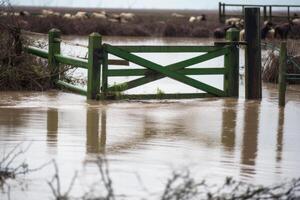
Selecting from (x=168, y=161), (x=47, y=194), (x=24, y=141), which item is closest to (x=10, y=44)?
(x=24, y=141)

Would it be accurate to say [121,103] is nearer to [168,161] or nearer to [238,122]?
[238,122]

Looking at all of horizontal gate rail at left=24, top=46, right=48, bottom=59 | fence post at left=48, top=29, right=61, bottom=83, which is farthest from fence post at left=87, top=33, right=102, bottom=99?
horizontal gate rail at left=24, top=46, right=48, bottom=59

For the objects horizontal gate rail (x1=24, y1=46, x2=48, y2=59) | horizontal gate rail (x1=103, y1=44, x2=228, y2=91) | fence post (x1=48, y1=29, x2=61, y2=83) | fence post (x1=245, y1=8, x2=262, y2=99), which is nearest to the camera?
horizontal gate rail (x1=103, y1=44, x2=228, y2=91)

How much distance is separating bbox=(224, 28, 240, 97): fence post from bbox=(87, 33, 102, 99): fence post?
2668 mm

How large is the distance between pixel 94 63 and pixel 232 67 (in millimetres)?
2868

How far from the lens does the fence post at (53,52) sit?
17547 millimetres

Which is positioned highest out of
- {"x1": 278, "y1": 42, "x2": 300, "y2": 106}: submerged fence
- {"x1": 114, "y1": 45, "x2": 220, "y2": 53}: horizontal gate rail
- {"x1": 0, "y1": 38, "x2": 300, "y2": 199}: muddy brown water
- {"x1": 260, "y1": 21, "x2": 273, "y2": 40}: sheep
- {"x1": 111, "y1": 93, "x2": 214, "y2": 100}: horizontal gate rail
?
{"x1": 260, "y1": 21, "x2": 273, "y2": 40}: sheep

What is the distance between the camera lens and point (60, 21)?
6031 cm

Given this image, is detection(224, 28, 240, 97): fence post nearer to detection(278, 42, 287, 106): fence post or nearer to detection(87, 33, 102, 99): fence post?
detection(278, 42, 287, 106): fence post

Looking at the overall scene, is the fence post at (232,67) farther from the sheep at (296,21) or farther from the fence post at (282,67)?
the sheep at (296,21)

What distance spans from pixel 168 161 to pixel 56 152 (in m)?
1.41

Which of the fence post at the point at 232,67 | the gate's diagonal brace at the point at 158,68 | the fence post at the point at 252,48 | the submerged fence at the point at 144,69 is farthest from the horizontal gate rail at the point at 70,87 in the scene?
the fence post at the point at 252,48

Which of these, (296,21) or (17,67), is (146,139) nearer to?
(17,67)

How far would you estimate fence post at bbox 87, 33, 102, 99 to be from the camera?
1531cm
